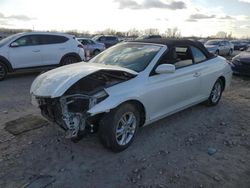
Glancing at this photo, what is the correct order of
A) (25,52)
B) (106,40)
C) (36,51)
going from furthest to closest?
(106,40)
(36,51)
(25,52)

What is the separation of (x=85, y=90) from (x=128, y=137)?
1010 mm

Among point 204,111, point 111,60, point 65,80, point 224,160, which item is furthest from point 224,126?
point 65,80

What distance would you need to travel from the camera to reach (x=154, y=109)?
481 cm

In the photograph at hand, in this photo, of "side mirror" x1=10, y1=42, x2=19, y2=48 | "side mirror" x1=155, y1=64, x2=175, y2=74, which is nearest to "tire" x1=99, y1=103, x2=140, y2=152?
"side mirror" x1=155, y1=64, x2=175, y2=74

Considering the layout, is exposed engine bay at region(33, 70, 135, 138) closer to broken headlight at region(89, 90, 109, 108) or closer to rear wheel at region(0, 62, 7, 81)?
broken headlight at region(89, 90, 109, 108)

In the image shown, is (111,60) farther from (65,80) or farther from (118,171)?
(118,171)

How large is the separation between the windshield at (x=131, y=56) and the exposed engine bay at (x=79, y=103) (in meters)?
0.48

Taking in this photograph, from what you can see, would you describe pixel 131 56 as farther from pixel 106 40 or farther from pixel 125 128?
pixel 106 40

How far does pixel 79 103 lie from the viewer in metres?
4.16

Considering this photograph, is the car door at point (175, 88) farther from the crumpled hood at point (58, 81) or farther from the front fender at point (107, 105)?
the front fender at point (107, 105)

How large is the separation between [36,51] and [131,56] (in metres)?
6.34

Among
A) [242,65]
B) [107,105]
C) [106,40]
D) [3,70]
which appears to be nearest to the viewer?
[107,105]

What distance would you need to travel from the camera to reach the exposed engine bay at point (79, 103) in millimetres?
4000

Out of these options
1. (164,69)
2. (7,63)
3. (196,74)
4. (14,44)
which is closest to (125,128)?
(164,69)
